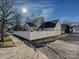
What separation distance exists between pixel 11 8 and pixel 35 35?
21.1 ft

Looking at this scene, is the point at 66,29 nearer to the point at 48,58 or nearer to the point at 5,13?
the point at 5,13

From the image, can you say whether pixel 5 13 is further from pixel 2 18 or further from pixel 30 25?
pixel 30 25

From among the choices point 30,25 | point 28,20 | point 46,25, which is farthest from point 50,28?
point 28,20

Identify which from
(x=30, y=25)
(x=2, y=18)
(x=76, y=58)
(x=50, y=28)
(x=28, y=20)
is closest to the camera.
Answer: (x=76, y=58)

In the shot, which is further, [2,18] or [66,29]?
[66,29]

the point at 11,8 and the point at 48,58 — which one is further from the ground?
the point at 11,8

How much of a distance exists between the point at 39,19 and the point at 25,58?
64.9 meters

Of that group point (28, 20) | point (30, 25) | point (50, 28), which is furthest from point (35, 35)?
point (28, 20)

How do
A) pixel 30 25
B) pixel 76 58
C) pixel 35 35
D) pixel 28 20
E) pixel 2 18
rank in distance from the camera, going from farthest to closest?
pixel 28 20, pixel 30 25, pixel 35 35, pixel 2 18, pixel 76 58

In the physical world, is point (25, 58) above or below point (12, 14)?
below

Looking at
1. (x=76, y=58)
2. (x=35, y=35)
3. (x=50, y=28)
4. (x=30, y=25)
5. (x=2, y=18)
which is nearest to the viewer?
(x=76, y=58)

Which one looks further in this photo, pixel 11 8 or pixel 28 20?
pixel 28 20

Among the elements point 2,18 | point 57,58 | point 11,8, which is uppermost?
point 11,8

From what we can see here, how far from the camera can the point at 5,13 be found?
16000 millimetres
